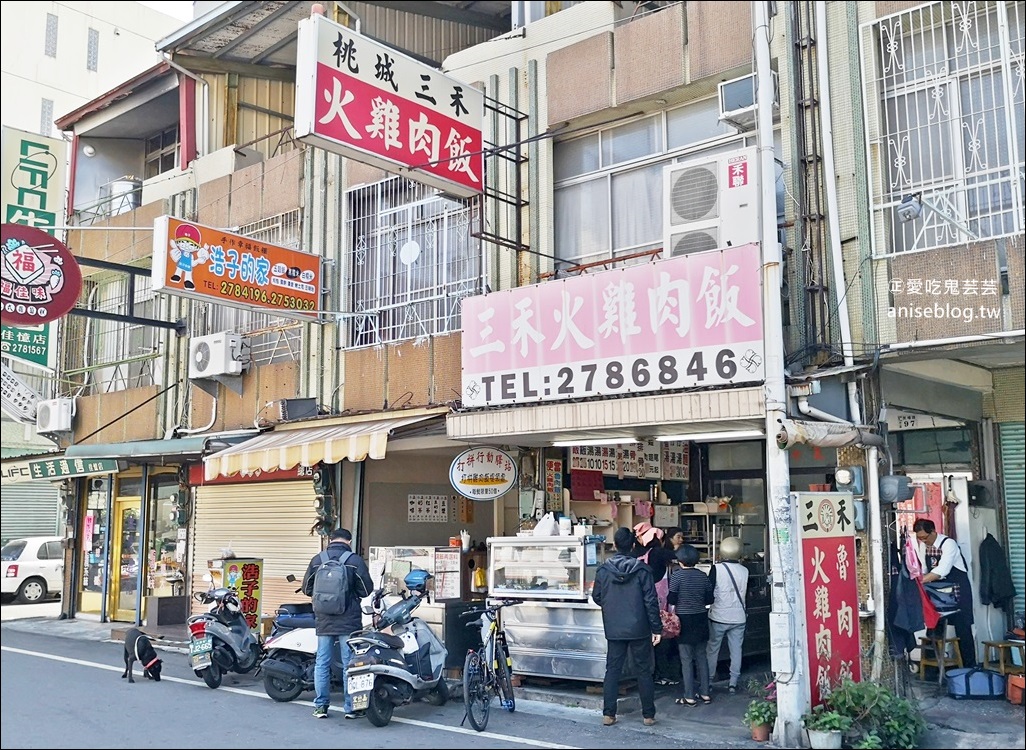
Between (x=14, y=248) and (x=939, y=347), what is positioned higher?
(x=14, y=248)

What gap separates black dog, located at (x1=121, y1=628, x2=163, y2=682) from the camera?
40.3 ft

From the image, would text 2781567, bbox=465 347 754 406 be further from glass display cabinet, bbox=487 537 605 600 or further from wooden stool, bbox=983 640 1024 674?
wooden stool, bbox=983 640 1024 674

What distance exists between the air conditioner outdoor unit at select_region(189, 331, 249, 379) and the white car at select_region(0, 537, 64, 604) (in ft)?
34.3

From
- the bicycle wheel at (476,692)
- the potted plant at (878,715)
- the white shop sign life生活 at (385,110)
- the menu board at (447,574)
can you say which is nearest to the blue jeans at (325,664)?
the bicycle wheel at (476,692)

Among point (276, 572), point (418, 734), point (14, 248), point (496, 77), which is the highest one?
point (496, 77)

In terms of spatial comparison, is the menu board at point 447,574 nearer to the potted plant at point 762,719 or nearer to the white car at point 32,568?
the potted plant at point 762,719

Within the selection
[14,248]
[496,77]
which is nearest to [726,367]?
[496,77]

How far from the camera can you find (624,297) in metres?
10.4

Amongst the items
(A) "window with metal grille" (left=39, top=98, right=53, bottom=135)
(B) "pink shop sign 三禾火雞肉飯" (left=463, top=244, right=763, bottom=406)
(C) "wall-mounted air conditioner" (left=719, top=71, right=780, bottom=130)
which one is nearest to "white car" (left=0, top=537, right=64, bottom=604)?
(A) "window with metal grille" (left=39, top=98, right=53, bottom=135)

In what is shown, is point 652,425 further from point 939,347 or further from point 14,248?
point 14,248

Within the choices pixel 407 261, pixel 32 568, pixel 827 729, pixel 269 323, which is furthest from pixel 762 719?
pixel 32 568

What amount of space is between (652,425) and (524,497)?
3.28 metres

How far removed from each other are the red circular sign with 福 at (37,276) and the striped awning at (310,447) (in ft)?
11.8

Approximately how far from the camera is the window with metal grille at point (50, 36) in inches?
754
